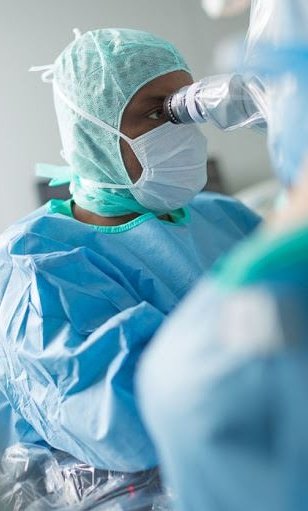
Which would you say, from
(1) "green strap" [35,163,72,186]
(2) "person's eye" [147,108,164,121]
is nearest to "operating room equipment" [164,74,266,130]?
(2) "person's eye" [147,108,164,121]

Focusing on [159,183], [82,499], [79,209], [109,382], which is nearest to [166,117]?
[159,183]

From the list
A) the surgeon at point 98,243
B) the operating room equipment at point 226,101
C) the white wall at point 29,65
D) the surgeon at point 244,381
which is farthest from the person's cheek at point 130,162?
the white wall at point 29,65

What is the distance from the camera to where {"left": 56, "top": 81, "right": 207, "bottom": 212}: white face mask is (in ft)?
3.55

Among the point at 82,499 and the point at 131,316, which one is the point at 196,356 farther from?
the point at 82,499

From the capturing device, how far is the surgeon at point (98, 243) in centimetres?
81

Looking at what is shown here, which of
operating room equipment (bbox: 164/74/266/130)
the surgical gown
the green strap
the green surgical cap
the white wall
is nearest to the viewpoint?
the surgical gown

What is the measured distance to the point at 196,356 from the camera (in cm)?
34

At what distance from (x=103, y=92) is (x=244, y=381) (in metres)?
0.83

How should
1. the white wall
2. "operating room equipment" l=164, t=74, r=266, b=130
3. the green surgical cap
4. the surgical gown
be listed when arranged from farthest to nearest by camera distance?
the white wall, the green surgical cap, "operating room equipment" l=164, t=74, r=266, b=130, the surgical gown

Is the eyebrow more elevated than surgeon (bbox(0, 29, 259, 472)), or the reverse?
the eyebrow

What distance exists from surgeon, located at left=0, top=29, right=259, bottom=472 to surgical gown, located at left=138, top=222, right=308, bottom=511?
42cm

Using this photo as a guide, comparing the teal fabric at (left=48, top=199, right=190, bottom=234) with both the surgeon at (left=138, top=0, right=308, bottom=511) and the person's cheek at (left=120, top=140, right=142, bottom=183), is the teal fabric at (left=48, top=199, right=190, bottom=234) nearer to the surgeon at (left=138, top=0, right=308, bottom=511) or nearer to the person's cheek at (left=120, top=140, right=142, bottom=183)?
the person's cheek at (left=120, top=140, right=142, bottom=183)

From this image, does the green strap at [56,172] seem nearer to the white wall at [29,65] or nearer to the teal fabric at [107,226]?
the teal fabric at [107,226]

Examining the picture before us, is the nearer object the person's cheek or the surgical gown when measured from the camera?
the surgical gown
